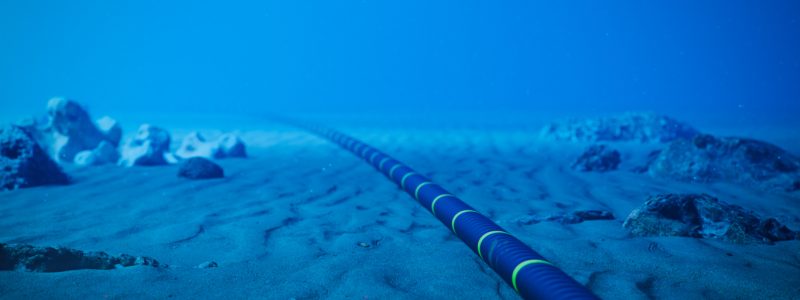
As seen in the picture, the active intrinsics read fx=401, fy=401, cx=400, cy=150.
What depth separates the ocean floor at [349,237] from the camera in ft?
8.43

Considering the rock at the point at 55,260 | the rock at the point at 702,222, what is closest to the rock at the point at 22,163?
the rock at the point at 55,260

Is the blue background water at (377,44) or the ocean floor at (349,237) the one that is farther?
the blue background water at (377,44)

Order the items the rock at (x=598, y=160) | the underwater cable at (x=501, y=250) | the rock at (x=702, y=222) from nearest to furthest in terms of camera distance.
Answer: the underwater cable at (x=501, y=250)
the rock at (x=702, y=222)
the rock at (x=598, y=160)

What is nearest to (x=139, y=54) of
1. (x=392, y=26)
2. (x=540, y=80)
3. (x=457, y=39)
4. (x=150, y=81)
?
(x=150, y=81)

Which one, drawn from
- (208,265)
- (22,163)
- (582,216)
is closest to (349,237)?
(208,265)

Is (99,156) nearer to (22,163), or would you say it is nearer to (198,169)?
(22,163)

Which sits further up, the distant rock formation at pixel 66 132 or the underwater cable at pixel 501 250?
the distant rock formation at pixel 66 132

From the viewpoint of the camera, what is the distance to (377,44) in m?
136

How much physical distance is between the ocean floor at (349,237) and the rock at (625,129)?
15.3 ft

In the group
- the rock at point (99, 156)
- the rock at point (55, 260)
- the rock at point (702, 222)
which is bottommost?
the rock at point (55, 260)

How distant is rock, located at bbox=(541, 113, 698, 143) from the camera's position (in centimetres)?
1089

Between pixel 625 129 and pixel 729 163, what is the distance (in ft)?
19.0

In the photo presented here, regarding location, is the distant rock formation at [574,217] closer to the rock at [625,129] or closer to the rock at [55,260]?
the rock at [55,260]

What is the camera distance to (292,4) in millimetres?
142125
